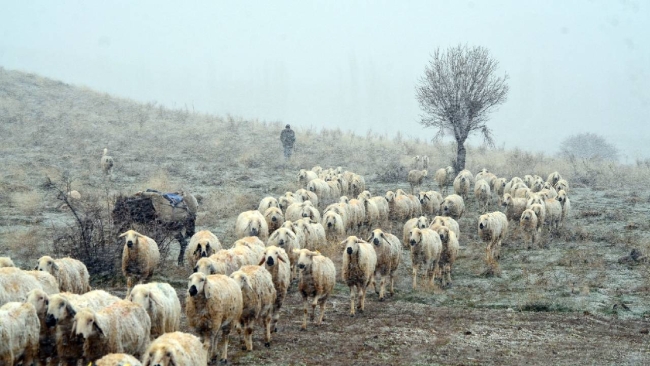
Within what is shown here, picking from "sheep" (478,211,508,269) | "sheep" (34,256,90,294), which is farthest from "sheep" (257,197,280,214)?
"sheep" (34,256,90,294)

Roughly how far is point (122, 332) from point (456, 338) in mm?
5612

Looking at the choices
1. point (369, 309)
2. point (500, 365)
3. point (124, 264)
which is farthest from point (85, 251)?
point (500, 365)

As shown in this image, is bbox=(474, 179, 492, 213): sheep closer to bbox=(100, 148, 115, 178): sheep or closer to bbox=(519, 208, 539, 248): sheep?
bbox=(519, 208, 539, 248): sheep

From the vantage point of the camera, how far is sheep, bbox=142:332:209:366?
21.5ft

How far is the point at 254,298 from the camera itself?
969 centimetres

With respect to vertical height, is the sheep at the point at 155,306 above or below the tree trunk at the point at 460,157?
below

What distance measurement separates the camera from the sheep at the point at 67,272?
1003 cm

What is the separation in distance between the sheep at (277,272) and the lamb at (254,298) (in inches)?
14.3

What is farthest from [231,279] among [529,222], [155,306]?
[529,222]

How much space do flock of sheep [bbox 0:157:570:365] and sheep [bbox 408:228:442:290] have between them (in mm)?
27

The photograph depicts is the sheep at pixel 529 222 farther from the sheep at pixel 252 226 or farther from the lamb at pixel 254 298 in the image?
the lamb at pixel 254 298

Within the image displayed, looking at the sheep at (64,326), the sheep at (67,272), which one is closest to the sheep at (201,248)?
the sheep at (67,272)

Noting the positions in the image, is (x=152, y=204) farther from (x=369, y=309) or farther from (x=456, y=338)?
(x=456, y=338)

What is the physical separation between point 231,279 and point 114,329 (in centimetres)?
225
